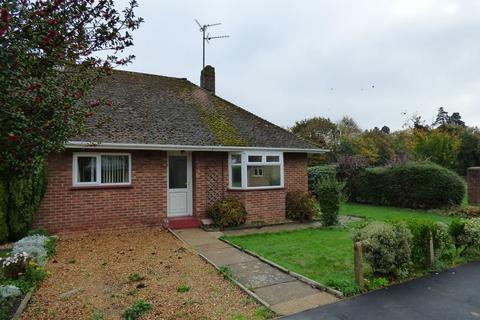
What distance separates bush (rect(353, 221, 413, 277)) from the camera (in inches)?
213

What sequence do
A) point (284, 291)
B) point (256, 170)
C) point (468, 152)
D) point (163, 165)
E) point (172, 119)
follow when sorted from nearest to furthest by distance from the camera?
1. point (284, 291)
2. point (163, 165)
3. point (256, 170)
4. point (172, 119)
5. point (468, 152)

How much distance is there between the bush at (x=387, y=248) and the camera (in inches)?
213

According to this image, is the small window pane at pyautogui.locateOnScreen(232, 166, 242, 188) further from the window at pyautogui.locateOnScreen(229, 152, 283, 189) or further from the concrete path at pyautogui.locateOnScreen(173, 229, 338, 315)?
the concrete path at pyautogui.locateOnScreen(173, 229, 338, 315)

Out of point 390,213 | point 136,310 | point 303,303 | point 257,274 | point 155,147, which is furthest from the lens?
point 390,213

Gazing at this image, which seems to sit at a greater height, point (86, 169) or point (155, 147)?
point (155, 147)

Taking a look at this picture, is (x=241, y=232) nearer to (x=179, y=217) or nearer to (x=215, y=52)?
(x=179, y=217)

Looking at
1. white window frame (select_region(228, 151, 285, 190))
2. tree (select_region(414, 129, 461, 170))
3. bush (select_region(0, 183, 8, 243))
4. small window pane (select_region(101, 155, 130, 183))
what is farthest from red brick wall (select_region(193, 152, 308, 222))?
tree (select_region(414, 129, 461, 170))

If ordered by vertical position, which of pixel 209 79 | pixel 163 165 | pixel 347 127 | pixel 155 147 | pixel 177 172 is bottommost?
pixel 177 172

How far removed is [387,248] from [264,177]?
254 inches

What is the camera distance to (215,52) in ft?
57.1

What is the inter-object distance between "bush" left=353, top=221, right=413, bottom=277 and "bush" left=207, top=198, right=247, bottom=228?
5273mm

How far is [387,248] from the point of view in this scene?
542 cm

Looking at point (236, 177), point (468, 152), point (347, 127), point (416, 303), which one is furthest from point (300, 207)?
point (347, 127)

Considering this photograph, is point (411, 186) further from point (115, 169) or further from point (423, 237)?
point (115, 169)
